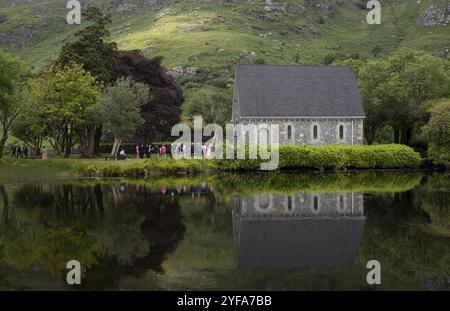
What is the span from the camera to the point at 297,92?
65125 mm

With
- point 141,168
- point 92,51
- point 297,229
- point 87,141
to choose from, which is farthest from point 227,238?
point 92,51

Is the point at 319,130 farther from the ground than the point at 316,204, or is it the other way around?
the point at 319,130

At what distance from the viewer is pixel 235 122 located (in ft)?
218

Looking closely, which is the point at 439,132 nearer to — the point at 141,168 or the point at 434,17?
the point at 141,168

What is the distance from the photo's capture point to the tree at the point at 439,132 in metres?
54.6

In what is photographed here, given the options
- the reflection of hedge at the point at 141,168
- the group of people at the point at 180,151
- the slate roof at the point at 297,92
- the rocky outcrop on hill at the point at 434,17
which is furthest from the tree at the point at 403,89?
the rocky outcrop on hill at the point at 434,17

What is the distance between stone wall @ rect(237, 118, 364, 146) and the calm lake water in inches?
1044

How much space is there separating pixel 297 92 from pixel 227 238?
4651cm

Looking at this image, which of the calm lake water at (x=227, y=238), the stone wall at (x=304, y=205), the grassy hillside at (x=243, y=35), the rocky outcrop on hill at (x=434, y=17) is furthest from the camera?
the rocky outcrop on hill at (x=434, y=17)

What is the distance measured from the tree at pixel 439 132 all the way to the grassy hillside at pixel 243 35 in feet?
215

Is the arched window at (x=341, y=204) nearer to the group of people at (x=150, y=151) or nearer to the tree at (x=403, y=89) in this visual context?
the group of people at (x=150, y=151)

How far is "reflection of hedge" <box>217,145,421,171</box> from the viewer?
171 feet
